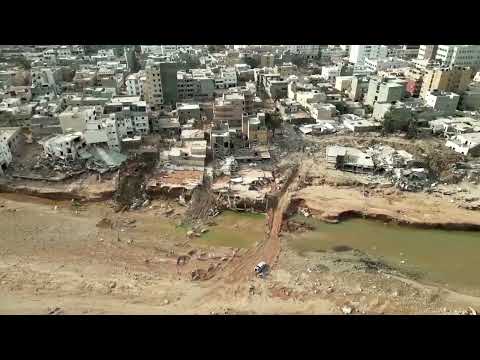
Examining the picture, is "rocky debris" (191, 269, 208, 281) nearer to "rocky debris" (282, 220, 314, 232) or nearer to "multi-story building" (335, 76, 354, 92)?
"rocky debris" (282, 220, 314, 232)

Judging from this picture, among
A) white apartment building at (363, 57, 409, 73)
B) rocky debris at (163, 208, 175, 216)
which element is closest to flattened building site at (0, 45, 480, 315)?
rocky debris at (163, 208, 175, 216)

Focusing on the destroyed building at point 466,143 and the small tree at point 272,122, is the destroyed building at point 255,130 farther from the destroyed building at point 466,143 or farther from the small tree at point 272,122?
the destroyed building at point 466,143

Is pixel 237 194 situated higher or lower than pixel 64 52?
lower

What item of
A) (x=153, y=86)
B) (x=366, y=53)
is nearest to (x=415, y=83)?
(x=366, y=53)

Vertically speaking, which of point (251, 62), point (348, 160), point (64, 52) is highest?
point (64, 52)

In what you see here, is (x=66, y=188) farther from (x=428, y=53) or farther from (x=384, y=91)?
(x=428, y=53)

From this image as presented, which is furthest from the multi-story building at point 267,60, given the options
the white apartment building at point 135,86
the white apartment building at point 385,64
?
the white apartment building at point 135,86
